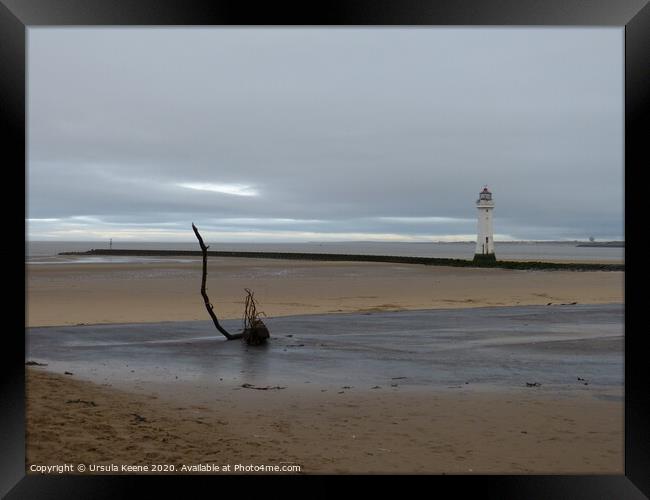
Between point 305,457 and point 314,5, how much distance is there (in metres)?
4.15

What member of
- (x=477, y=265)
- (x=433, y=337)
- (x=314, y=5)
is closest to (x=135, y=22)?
(x=314, y=5)

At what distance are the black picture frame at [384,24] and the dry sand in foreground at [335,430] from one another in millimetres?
1087

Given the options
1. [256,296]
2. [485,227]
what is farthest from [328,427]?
[485,227]

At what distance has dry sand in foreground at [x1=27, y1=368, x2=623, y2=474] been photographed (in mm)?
5680

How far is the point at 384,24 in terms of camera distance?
4805 millimetres

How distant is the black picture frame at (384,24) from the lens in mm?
4414

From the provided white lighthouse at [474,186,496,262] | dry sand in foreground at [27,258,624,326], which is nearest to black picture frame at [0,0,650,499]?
dry sand in foreground at [27,258,624,326]

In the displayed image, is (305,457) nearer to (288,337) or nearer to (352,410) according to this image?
(352,410)

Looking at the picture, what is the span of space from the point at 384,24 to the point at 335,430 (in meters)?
4.35

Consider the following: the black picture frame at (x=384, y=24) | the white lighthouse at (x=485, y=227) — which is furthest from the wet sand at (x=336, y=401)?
the white lighthouse at (x=485, y=227)

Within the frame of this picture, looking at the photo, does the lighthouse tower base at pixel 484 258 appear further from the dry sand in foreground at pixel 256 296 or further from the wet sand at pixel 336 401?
the wet sand at pixel 336 401

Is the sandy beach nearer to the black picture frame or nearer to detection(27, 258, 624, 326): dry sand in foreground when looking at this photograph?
the black picture frame

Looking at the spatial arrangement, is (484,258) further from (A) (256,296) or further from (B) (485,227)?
(A) (256,296)

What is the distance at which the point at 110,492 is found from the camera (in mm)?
4383
